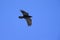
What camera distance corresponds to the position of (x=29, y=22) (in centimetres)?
237

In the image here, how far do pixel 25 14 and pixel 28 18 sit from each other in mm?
→ 80

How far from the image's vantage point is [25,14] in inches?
91.4

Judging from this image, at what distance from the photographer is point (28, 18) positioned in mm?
2375

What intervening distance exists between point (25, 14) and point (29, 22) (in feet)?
0.38

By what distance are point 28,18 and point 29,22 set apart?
5 cm
